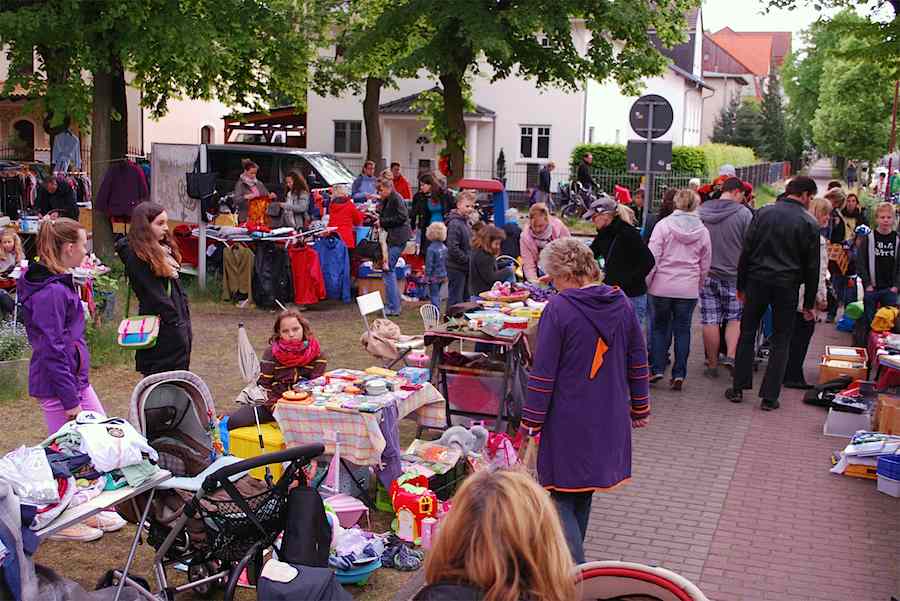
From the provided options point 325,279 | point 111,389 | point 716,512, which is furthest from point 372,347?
point 325,279

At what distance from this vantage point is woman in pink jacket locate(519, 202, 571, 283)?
36.9 ft

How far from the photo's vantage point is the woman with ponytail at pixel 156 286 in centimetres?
688

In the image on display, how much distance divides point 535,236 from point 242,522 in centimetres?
678

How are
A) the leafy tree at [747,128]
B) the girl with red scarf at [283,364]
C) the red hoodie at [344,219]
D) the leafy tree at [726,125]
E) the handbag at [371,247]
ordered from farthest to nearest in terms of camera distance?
the leafy tree at [726,125], the leafy tree at [747,128], the red hoodie at [344,219], the handbag at [371,247], the girl with red scarf at [283,364]

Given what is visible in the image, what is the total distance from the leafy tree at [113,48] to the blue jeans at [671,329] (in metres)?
8.35

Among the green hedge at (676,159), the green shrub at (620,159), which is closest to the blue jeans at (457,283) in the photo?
the green hedge at (676,159)

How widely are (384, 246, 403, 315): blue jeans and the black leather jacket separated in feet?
19.5

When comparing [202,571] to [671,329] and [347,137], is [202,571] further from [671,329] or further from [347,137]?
[347,137]

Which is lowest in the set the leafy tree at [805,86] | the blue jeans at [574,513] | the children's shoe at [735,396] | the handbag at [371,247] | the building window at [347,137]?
the children's shoe at [735,396]

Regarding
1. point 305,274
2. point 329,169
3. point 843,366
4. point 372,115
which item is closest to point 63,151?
point 329,169

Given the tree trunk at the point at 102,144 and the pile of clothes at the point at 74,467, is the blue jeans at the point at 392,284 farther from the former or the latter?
the pile of clothes at the point at 74,467

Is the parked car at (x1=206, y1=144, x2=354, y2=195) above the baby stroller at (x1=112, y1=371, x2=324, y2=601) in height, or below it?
above

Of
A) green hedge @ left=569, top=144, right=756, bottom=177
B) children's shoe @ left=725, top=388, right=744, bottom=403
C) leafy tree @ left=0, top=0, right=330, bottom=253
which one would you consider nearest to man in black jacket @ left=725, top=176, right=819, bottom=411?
children's shoe @ left=725, top=388, right=744, bottom=403

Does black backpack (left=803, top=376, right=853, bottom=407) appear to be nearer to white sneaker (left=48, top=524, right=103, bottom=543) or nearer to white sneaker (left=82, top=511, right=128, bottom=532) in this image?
white sneaker (left=82, top=511, right=128, bottom=532)
